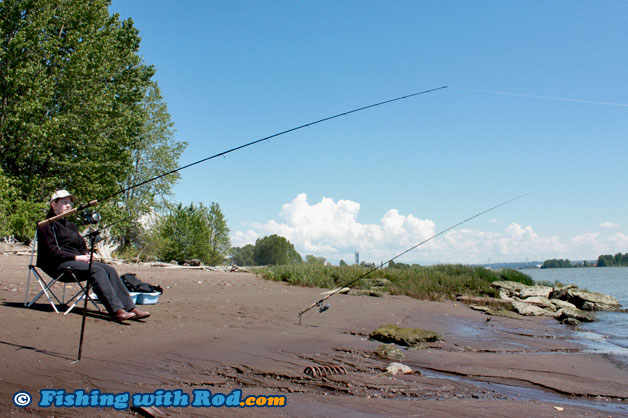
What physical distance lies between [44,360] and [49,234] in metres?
2.45

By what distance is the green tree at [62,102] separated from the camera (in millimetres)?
19062

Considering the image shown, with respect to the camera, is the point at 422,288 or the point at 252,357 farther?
the point at 422,288

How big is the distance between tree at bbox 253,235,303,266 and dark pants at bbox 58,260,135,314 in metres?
86.8

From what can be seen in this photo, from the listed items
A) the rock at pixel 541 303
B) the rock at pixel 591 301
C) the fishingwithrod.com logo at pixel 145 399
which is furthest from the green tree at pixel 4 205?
the rock at pixel 591 301

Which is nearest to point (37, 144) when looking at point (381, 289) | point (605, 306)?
point (381, 289)

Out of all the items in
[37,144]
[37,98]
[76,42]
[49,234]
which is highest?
[76,42]

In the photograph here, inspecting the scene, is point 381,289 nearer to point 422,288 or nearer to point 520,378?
point 422,288

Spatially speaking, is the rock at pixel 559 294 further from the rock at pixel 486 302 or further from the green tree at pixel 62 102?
the green tree at pixel 62 102

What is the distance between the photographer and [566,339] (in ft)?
27.7

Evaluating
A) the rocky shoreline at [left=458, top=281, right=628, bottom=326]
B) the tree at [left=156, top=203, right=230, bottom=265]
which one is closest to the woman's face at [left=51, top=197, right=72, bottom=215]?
the rocky shoreline at [left=458, top=281, right=628, bottom=326]

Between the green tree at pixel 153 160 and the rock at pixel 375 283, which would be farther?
the green tree at pixel 153 160

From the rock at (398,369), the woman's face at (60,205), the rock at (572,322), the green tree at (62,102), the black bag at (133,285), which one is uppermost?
the green tree at (62,102)

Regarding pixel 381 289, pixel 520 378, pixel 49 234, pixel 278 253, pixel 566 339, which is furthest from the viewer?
pixel 278 253

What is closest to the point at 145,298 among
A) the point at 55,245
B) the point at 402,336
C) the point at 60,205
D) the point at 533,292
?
the point at 55,245
